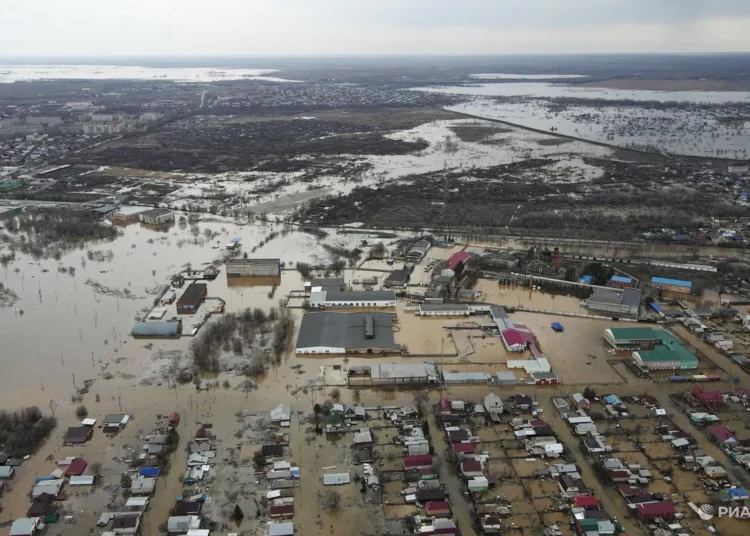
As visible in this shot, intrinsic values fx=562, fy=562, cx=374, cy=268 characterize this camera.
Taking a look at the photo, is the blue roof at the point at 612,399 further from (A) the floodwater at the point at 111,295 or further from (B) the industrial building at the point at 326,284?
(A) the floodwater at the point at 111,295

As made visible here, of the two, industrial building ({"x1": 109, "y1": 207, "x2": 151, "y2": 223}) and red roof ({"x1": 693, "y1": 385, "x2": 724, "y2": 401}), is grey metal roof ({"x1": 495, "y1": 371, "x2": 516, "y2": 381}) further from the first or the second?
industrial building ({"x1": 109, "y1": 207, "x2": 151, "y2": 223})

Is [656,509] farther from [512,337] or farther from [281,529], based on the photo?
[281,529]

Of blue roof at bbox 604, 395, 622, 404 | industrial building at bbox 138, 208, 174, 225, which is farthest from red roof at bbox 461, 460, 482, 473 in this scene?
industrial building at bbox 138, 208, 174, 225

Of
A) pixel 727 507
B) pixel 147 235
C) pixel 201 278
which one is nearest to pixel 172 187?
pixel 147 235

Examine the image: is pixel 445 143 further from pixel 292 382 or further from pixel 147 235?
pixel 292 382

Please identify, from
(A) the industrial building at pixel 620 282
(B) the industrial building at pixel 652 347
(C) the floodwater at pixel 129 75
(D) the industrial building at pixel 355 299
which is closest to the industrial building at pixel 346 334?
(D) the industrial building at pixel 355 299

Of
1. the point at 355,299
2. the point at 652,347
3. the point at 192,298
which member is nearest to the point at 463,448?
the point at 652,347
